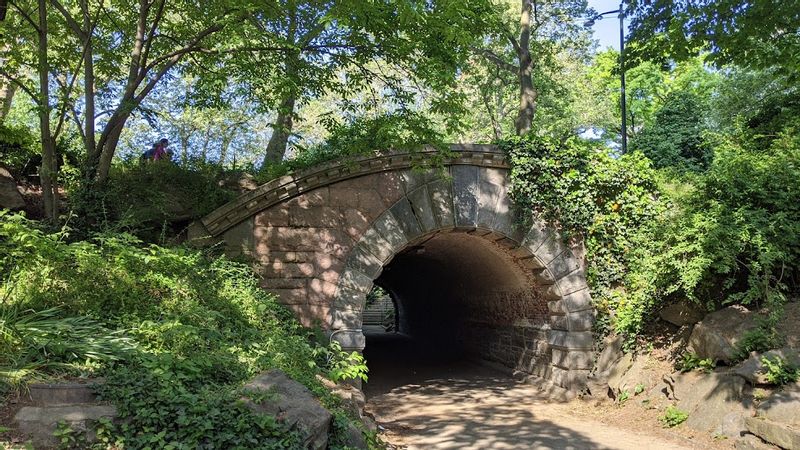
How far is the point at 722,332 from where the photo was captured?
282 inches

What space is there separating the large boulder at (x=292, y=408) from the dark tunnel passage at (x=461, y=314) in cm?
589

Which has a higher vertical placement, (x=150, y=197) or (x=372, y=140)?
(x=372, y=140)

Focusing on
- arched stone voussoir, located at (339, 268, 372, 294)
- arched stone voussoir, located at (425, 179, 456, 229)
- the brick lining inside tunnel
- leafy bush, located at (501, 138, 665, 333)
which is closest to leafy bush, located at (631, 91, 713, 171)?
leafy bush, located at (501, 138, 665, 333)

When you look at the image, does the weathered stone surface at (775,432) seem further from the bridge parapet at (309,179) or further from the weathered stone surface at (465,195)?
the bridge parapet at (309,179)

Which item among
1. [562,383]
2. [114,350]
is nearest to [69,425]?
[114,350]

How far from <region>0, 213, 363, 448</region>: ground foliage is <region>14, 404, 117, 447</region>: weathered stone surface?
113mm

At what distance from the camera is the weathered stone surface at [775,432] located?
5.37m

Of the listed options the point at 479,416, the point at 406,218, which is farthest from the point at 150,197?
the point at 479,416

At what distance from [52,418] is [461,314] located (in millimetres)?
12124

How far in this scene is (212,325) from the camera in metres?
5.62

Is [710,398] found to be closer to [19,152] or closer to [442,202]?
[442,202]

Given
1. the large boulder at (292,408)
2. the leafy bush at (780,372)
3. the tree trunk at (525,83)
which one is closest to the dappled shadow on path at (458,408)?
the leafy bush at (780,372)

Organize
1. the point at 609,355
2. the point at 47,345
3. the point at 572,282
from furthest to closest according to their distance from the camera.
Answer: the point at 572,282 → the point at 609,355 → the point at 47,345

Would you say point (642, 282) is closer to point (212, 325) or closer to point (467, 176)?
point (467, 176)
